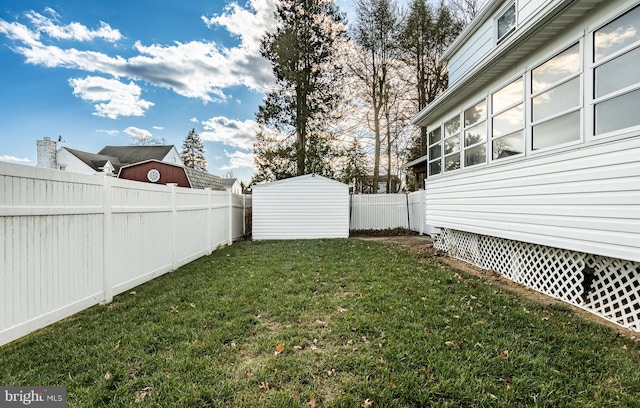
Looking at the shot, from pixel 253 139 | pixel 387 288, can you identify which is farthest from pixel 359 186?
pixel 387 288

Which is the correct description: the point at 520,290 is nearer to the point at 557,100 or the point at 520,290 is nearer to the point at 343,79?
the point at 557,100

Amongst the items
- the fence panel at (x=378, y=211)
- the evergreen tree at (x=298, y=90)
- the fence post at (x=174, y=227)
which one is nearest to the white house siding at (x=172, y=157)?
the evergreen tree at (x=298, y=90)

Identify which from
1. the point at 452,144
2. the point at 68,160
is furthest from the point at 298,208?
the point at 68,160

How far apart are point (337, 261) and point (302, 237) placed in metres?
5.18

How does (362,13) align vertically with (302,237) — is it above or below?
above

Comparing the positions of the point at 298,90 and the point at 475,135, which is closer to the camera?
the point at 475,135

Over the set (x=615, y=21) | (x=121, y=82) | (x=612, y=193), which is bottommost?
(x=612, y=193)

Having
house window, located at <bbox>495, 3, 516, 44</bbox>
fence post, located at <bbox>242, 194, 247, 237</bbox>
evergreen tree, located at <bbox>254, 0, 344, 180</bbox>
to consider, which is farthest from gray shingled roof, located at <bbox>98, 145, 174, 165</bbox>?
house window, located at <bbox>495, 3, 516, 44</bbox>

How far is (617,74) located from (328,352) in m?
4.41

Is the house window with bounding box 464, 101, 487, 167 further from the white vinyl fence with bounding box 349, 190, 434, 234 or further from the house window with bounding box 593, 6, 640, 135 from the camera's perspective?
the white vinyl fence with bounding box 349, 190, 434, 234

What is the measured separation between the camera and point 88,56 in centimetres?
1465

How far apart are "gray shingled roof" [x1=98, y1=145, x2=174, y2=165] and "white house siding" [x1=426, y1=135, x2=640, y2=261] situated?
101ft

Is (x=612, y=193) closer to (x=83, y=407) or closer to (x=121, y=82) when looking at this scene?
(x=83, y=407)

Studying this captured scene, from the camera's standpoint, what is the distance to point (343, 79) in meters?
16.6
